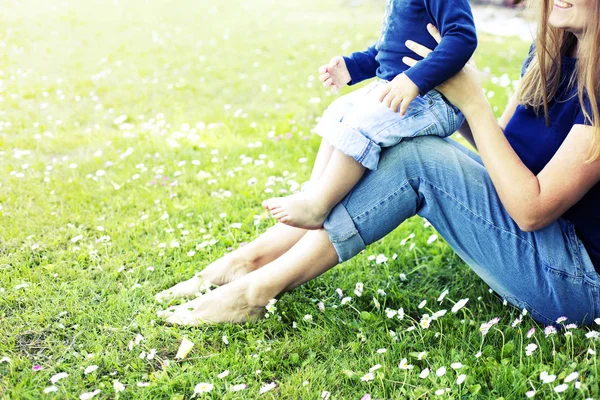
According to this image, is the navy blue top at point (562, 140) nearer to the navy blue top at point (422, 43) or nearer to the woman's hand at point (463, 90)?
the woman's hand at point (463, 90)

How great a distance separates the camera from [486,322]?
2264 mm

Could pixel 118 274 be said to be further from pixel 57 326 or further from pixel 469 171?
pixel 469 171

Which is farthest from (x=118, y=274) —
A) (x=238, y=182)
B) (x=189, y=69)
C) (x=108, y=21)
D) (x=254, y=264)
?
(x=108, y=21)

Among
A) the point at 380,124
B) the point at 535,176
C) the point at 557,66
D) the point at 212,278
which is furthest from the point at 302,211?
the point at 557,66

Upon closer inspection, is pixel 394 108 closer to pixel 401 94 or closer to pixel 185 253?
pixel 401 94

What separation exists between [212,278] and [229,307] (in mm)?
→ 269

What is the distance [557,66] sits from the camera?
2066 mm

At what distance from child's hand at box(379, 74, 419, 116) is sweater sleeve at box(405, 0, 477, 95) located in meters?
0.02

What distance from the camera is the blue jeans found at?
1.99 m

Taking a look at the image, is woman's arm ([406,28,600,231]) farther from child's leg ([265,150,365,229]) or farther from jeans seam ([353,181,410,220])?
child's leg ([265,150,365,229])

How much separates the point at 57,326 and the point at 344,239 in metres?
1.08

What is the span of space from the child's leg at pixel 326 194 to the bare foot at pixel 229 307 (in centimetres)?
34

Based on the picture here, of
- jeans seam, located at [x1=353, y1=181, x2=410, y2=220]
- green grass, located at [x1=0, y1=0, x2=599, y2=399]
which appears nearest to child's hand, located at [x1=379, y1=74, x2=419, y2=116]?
jeans seam, located at [x1=353, y1=181, x2=410, y2=220]

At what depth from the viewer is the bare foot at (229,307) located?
229cm
